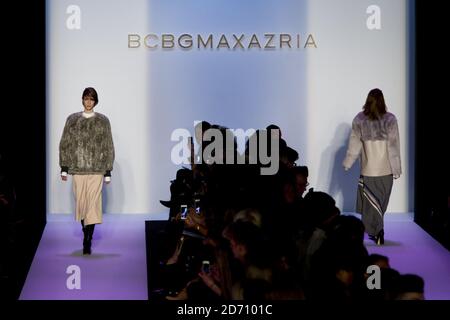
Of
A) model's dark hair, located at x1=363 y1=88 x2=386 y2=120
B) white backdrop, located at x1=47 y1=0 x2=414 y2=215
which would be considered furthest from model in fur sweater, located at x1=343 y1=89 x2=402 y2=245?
white backdrop, located at x1=47 y1=0 x2=414 y2=215

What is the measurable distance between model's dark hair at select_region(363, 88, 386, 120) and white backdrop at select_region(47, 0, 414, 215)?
1.26 metres

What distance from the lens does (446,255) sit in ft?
26.5

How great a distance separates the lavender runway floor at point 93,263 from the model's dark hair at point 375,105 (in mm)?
1923

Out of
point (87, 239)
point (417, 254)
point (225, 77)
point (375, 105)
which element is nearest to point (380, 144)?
point (375, 105)

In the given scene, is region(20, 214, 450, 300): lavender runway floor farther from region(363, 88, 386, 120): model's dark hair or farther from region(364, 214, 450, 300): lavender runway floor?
region(363, 88, 386, 120): model's dark hair

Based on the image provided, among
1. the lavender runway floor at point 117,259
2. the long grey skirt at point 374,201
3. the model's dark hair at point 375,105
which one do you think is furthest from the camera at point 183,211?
the model's dark hair at point 375,105

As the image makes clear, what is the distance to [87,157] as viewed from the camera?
807 centimetres

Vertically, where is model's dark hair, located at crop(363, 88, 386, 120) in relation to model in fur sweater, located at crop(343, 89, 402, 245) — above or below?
above

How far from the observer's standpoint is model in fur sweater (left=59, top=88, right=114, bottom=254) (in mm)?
8055

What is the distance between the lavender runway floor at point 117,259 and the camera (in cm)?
710

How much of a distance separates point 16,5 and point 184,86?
5.96ft

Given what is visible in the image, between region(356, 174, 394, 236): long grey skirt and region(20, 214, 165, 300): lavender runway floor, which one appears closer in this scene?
region(20, 214, 165, 300): lavender runway floor
